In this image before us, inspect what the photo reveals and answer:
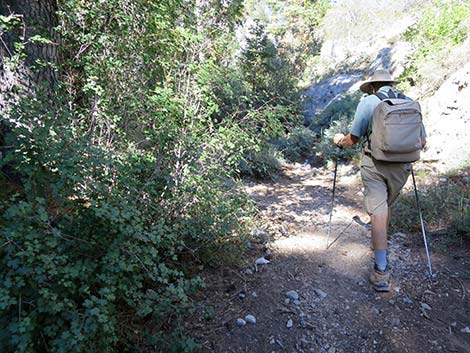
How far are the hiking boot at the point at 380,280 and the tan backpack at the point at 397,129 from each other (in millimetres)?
1162

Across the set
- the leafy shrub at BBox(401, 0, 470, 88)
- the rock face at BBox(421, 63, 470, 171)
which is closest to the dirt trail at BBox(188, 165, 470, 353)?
the rock face at BBox(421, 63, 470, 171)

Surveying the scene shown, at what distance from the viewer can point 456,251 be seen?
11.5 ft

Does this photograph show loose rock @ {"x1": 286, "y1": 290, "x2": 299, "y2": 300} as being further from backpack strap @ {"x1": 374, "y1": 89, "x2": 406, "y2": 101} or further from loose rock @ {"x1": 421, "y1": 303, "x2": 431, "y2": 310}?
backpack strap @ {"x1": 374, "y1": 89, "x2": 406, "y2": 101}

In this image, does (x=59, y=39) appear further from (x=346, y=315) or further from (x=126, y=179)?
(x=346, y=315)

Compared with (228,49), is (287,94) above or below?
below

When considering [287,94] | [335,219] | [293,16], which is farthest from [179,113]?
[293,16]

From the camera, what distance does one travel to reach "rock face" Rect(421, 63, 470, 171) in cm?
585

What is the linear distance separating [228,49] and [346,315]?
3.00 metres

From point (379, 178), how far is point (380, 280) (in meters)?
1.04

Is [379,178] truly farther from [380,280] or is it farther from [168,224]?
[168,224]

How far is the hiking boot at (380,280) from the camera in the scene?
2936 mm

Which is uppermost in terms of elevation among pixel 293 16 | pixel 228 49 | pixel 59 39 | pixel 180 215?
pixel 293 16

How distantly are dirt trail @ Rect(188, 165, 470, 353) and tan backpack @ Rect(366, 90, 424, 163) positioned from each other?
1346 millimetres

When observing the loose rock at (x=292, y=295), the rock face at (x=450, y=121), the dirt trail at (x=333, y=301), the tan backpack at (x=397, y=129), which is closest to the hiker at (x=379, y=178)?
the tan backpack at (x=397, y=129)
